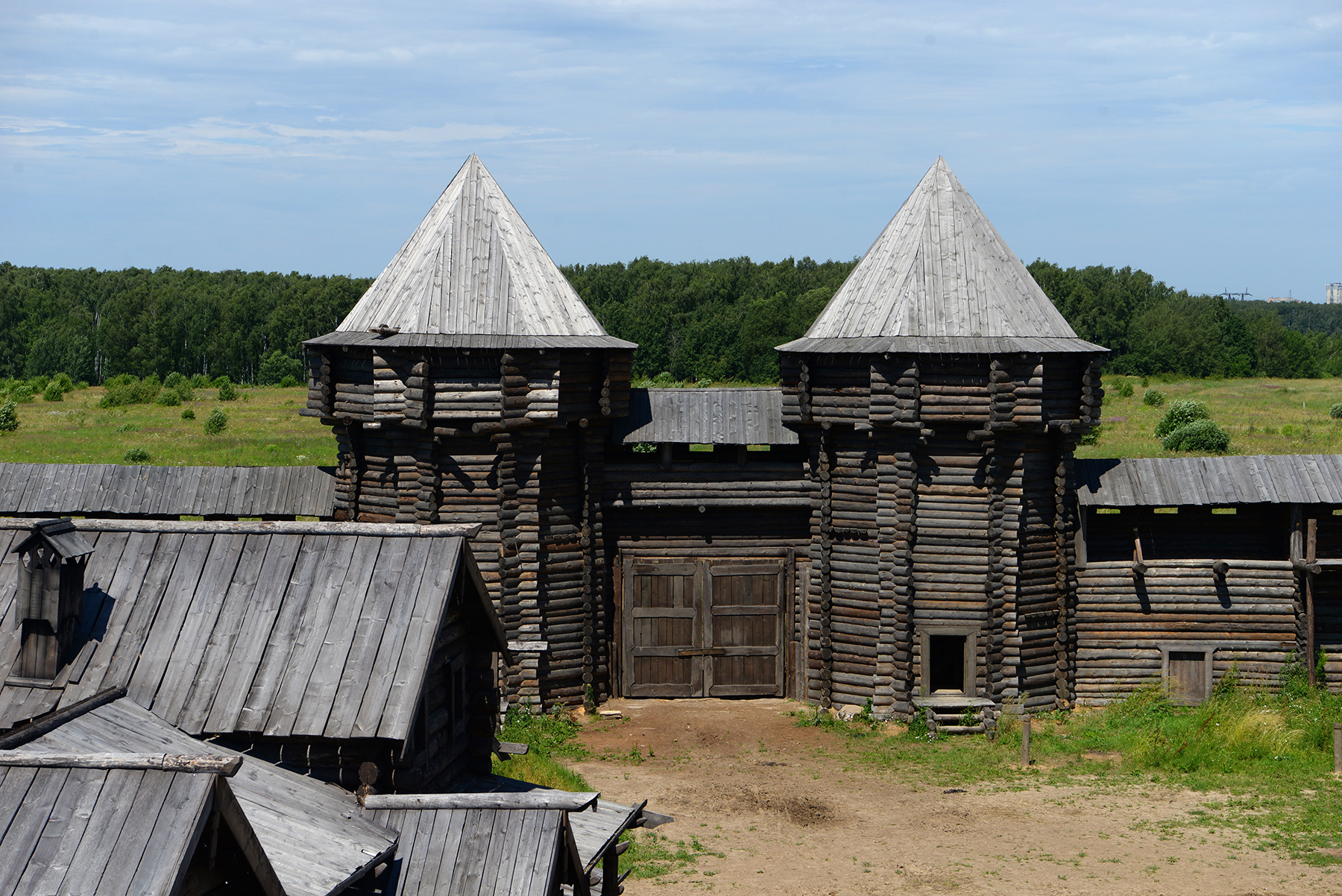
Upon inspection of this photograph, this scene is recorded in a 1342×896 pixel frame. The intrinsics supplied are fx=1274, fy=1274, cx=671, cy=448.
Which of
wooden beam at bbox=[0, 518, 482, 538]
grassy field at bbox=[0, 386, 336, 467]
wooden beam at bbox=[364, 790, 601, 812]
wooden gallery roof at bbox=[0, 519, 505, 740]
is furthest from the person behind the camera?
grassy field at bbox=[0, 386, 336, 467]

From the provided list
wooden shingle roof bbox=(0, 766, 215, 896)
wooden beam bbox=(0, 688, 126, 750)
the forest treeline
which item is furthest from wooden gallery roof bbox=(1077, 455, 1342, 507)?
the forest treeline

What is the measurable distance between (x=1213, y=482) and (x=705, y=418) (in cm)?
926

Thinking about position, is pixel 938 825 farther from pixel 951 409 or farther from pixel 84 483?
pixel 84 483

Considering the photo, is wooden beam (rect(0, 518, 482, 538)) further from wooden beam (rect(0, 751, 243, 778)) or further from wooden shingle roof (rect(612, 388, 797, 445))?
wooden shingle roof (rect(612, 388, 797, 445))

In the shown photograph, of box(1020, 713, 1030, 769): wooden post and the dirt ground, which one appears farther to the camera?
box(1020, 713, 1030, 769): wooden post

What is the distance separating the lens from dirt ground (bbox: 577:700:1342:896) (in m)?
16.1

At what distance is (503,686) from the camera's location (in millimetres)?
22641

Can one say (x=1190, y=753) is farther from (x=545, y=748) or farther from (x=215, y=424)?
(x=215, y=424)

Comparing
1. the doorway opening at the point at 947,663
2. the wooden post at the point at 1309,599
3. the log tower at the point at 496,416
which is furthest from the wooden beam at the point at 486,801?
the wooden post at the point at 1309,599

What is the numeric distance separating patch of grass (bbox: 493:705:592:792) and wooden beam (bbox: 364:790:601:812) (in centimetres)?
775

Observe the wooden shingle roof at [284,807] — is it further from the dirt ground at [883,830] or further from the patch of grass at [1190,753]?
the patch of grass at [1190,753]

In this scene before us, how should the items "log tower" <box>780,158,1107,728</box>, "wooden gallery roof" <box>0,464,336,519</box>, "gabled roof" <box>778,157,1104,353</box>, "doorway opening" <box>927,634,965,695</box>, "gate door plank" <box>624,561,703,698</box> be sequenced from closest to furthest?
"log tower" <box>780,158,1107,728</box> < "gabled roof" <box>778,157,1104,353</box> < "wooden gallery roof" <box>0,464,336,519</box> < "doorway opening" <box>927,634,965,695</box> < "gate door plank" <box>624,561,703,698</box>

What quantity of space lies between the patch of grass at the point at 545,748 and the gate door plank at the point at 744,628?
10.4 feet

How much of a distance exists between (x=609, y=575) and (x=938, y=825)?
844cm
